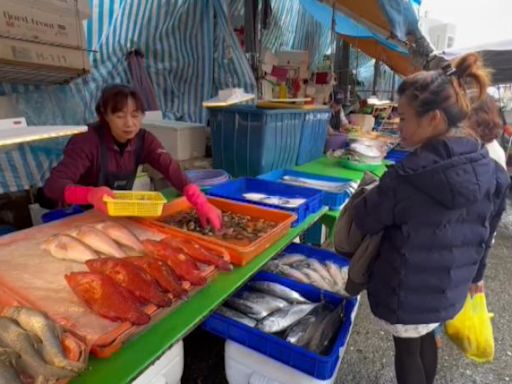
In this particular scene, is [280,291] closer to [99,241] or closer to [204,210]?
[204,210]

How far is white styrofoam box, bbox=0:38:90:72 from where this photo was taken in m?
2.25

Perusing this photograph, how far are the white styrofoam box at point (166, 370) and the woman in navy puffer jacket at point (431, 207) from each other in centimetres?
103

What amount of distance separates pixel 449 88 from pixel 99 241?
174 centimetres

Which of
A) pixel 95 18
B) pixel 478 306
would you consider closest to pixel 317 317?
pixel 478 306

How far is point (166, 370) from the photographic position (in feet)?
5.15

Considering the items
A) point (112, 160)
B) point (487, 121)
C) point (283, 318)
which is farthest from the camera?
point (487, 121)

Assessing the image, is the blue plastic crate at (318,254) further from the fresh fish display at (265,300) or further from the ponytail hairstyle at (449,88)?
the ponytail hairstyle at (449,88)

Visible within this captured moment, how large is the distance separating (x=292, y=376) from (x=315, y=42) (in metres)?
8.45

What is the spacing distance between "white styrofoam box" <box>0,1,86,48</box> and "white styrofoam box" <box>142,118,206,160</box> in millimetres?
1052

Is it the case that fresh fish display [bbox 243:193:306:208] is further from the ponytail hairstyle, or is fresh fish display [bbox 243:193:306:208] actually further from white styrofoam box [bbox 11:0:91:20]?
white styrofoam box [bbox 11:0:91:20]

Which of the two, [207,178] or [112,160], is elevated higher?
[112,160]

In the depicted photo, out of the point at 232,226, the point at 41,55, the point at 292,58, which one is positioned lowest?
the point at 232,226

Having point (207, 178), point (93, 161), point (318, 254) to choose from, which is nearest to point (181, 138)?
point (207, 178)

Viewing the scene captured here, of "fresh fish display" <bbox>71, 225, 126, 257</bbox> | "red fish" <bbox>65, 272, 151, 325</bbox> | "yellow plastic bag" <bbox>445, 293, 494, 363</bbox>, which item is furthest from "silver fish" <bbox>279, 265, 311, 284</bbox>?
"red fish" <bbox>65, 272, 151, 325</bbox>
